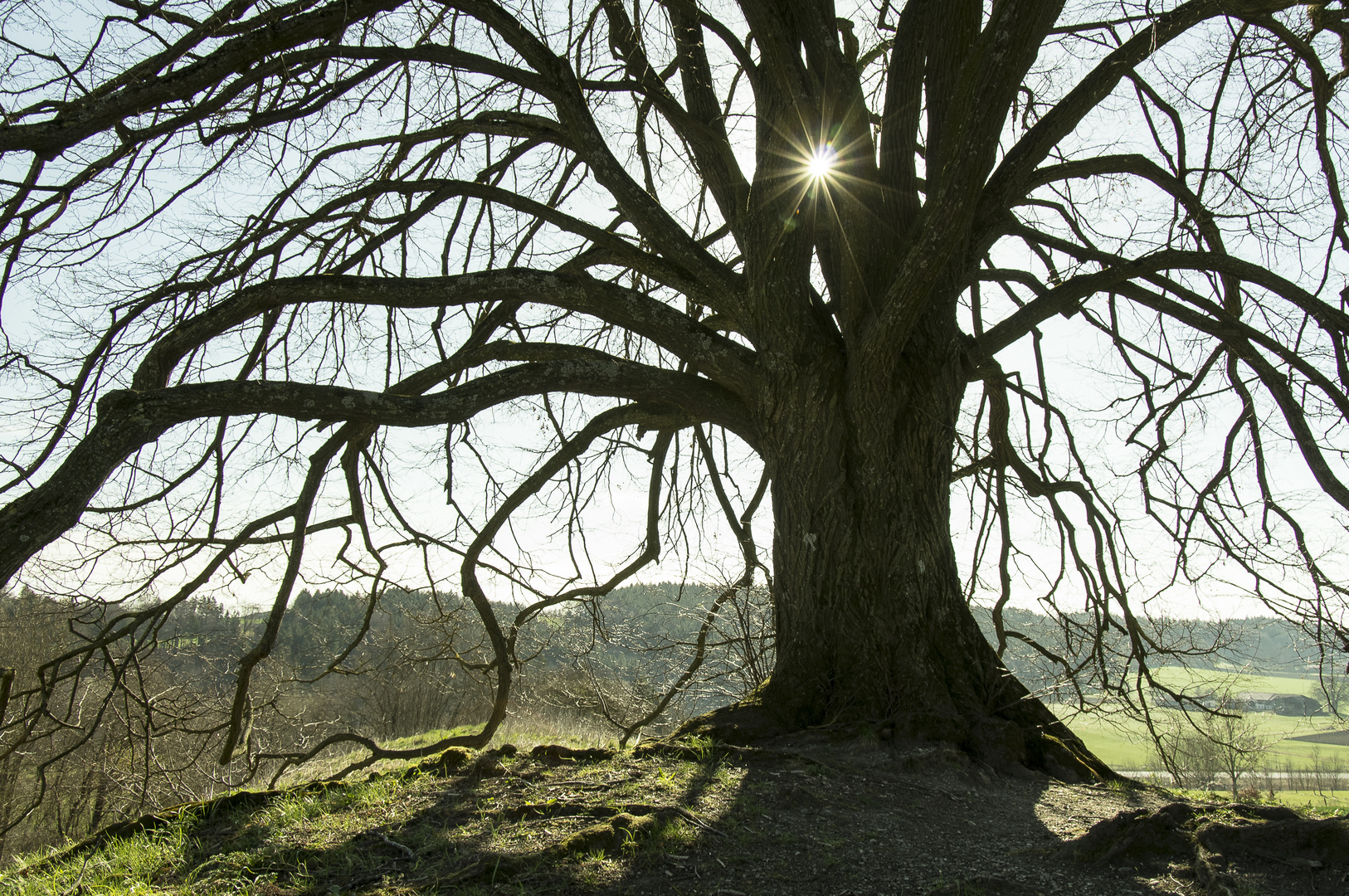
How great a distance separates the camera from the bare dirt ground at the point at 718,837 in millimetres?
2242

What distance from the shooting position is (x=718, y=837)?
2.56 m

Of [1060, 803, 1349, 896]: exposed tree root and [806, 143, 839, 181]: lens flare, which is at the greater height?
[806, 143, 839, 181]: lens flare

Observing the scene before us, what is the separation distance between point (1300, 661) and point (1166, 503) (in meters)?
1.22

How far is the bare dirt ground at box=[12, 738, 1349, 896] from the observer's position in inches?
88.3

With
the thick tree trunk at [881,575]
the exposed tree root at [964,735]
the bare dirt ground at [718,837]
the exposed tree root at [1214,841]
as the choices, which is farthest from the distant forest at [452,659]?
the exposed tree root at [1214,841]

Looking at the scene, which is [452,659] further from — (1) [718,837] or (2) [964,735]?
(2) [964,735]

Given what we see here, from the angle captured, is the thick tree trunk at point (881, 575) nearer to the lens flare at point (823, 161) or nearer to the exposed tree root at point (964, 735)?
the exposed tree root at point (964, 735)

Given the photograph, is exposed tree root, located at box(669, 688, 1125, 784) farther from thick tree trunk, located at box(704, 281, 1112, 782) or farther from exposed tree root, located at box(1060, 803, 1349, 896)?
exposed tree root, located at box(1060, 803, 1349, 896)

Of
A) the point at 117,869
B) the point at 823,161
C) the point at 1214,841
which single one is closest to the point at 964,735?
the point at 1214,841

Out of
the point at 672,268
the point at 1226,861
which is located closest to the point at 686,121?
the point at 672,268

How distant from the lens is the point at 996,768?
3.69 metres

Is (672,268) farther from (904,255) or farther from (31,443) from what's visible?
(31,443)

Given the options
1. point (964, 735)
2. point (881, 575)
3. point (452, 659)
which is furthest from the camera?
point (452, 659)

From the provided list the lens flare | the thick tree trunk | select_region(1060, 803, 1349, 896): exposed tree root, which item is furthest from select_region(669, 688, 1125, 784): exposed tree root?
the lens flare
